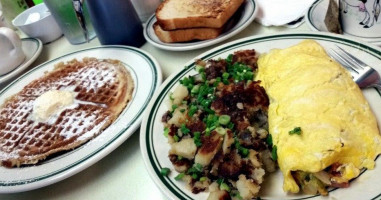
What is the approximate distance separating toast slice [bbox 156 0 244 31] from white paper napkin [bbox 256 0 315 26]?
146 millimetres

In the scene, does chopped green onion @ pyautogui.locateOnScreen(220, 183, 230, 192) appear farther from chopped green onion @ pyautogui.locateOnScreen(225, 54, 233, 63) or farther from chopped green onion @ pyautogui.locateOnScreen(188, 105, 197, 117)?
chopped green onion @ pyautogui.locateOnScreen(225, 54, 233, 63)

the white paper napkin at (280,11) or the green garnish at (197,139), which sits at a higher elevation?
the green garnish at (197,139)

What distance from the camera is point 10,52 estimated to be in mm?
2188

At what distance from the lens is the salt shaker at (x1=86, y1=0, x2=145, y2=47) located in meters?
1.82

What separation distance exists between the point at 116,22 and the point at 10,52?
86 cm

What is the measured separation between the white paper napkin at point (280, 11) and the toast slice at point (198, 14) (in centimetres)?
15

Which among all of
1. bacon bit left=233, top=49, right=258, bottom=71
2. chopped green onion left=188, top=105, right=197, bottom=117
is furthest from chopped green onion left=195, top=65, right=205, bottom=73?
chopped green onion left=188, top=105, right=197, bottom=117

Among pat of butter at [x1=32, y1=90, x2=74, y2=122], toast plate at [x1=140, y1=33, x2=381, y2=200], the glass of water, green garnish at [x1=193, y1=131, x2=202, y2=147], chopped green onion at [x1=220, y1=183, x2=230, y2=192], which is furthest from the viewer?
the glass of water

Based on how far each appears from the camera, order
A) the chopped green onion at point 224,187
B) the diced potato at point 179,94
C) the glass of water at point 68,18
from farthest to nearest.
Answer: the glass of water at point 68,18 → the diced potato at point 179,94 → the chopped green onion at point 224,187

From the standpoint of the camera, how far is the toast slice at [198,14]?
5.59ft

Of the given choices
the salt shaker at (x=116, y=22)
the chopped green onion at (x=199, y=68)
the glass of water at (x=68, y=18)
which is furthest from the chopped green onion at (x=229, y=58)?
the glass of water at (x=68, y=18)

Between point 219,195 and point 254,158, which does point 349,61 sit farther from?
point 219,195

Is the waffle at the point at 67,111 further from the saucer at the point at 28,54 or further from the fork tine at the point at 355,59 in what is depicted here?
the fork tine at the point at 355,59

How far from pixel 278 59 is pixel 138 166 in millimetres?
700
